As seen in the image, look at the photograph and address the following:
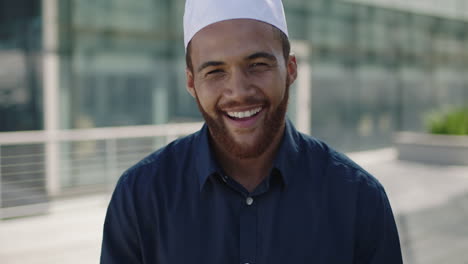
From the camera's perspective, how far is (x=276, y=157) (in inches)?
71.5

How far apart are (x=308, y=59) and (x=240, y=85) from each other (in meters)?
9.74

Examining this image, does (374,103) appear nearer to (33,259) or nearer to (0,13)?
(0,13)

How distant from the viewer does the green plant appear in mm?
11188

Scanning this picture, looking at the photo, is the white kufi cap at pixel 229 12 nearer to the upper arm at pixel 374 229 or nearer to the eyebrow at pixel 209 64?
the eyebrow at pixel 209 64

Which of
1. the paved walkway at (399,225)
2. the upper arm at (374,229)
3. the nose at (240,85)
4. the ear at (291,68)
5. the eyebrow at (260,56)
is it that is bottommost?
the paved walkway at (399,225)

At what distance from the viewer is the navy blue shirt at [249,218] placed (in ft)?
5.54

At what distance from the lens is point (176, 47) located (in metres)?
8.77

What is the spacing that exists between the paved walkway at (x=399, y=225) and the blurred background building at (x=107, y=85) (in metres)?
0.62

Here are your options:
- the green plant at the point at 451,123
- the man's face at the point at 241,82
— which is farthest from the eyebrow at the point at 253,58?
the green plant at the point at 451,123

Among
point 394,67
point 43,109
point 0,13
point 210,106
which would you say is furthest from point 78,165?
point 394,67

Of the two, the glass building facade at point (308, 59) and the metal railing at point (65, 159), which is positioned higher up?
the glass building facade at point (308, 59)

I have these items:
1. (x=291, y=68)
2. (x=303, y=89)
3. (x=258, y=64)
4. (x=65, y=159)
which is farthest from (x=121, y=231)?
(x=303, y=89)

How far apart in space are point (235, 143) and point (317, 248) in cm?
47

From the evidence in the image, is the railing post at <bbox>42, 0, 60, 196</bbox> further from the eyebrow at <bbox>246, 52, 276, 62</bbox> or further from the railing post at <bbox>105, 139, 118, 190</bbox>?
the eyebrow at <bbox>246, 52, 276, 62</bbox>
